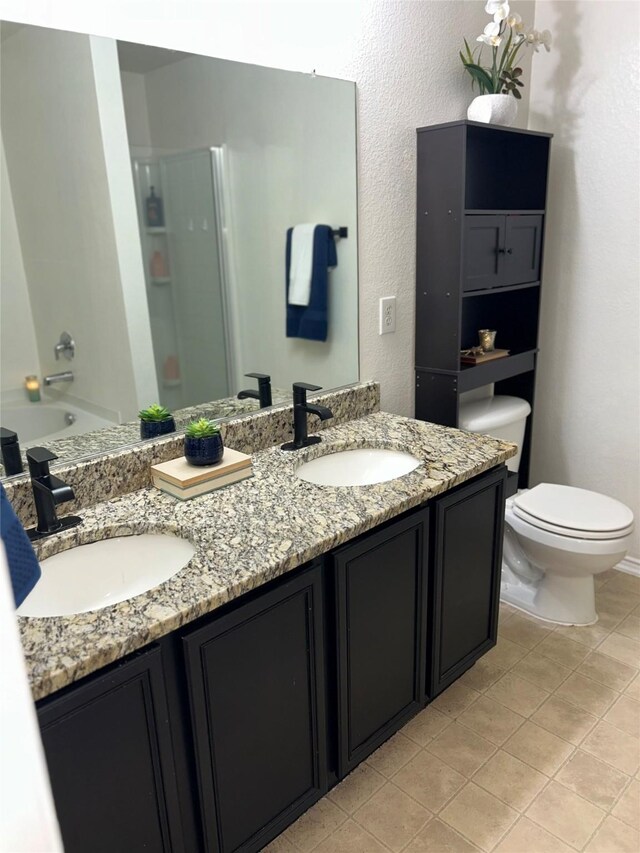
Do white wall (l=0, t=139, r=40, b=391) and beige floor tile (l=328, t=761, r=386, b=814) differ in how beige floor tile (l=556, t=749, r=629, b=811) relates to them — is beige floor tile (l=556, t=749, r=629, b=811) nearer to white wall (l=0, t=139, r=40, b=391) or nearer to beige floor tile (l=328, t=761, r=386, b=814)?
beige floor tile (l=328, t=761, r=386, b=814)

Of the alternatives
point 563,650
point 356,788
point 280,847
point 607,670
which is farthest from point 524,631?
point 280,847

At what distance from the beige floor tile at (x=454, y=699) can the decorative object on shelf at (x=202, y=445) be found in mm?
1044

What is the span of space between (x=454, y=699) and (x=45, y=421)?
1430 millimetres

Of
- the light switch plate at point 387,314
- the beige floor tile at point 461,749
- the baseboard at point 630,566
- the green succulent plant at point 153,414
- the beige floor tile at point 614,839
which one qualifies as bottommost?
the beige floor tile at point 614,839

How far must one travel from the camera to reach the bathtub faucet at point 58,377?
1.61 m

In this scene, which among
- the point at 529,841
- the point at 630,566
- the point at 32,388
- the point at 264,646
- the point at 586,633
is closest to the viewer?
the point at 264,646

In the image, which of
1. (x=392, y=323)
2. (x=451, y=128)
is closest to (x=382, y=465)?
(x=392, y=323)

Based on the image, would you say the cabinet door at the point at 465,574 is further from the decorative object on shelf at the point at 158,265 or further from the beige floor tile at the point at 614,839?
the decorative object on shelf at the point at 158,265

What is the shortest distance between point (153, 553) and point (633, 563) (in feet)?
6.81

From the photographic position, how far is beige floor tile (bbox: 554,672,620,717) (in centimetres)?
190

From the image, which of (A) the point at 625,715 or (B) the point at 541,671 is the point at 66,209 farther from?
(A) the point at 625,715

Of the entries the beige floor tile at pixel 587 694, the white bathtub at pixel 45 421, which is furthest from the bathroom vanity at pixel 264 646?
the beige floor tile at pixel 587 694

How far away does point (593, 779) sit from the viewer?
165 cm

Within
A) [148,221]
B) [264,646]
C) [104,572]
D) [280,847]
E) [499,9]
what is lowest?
[280,847]
